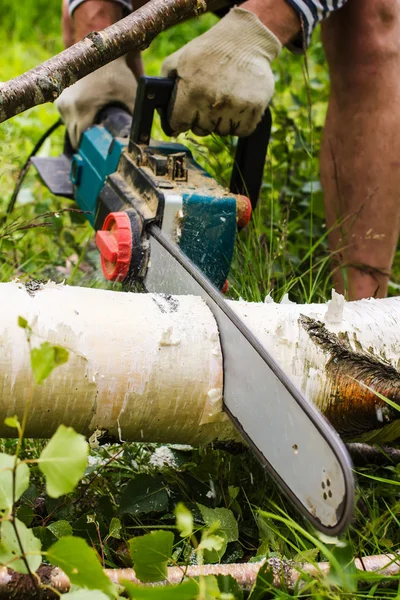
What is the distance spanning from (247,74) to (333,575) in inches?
50.8

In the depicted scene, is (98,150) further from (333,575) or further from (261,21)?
(333,575)

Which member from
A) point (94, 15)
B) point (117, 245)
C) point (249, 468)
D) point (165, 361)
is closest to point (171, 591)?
point (165, 361)

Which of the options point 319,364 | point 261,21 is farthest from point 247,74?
point 319,364

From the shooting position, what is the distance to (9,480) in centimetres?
100

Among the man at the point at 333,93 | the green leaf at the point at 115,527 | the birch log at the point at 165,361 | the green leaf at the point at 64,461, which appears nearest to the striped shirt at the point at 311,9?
the man at the point at 333,93

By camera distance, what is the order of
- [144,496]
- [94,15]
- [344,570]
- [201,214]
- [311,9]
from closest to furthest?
[344,570] → [144,496] → [201,214] → [311,9] → [94,15]

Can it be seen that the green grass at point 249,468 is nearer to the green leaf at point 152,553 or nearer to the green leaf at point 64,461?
the green leaf at point 152,553

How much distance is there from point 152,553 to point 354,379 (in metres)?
0.54

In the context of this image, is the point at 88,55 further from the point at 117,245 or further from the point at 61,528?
the point at 61,528

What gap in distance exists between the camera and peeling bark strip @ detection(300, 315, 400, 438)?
140 cm

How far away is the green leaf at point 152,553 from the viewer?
41.2 inches

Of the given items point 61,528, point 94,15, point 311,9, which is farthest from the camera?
point 94,15

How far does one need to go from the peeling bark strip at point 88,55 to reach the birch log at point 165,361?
14.2 inches

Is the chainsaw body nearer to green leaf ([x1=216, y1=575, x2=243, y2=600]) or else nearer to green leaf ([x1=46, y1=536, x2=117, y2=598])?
green leaf ([x1=216, y1=575, x2=243, y2=600])
